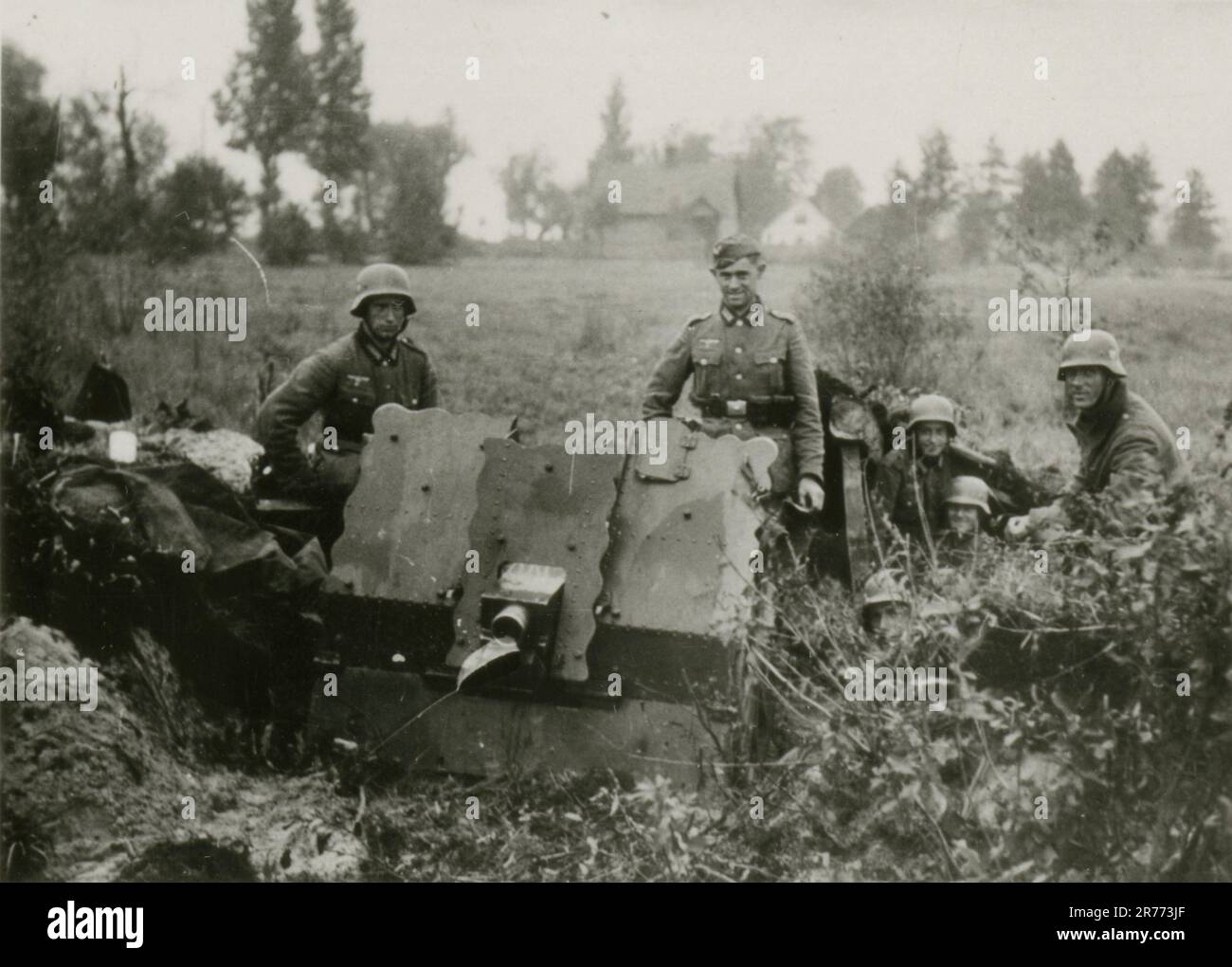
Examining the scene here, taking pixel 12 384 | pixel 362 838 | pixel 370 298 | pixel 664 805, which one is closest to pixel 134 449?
pixel 12 384

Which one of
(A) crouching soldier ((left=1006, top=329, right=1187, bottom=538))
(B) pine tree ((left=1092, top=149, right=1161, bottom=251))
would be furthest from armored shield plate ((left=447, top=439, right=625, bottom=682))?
(B) pine tree ((left=1092, top=149, right=1161, bottom=251))

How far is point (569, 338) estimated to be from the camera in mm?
10156

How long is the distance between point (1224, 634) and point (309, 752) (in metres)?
3.43

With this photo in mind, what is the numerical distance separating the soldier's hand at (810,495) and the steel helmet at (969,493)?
755mm

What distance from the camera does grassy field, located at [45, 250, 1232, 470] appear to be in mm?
6254

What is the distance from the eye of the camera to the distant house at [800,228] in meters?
9.52

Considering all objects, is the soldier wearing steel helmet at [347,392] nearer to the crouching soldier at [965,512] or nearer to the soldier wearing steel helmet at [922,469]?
the soldier wearing steel helmet at [922,469]

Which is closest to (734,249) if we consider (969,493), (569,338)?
(969,493)

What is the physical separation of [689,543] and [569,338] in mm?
5694

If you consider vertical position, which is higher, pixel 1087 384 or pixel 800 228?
pixel 800 228

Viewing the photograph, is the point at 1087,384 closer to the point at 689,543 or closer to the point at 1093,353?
the point at 1093,353

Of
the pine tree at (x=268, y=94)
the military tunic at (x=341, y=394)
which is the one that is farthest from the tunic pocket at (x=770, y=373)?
the pine tree at (x=268, y=94)
